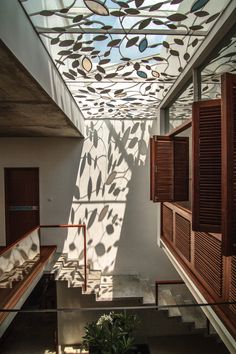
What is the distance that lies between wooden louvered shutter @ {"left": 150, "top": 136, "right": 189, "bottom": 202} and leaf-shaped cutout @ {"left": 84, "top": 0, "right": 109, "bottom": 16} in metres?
2.22

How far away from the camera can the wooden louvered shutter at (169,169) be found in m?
3.87

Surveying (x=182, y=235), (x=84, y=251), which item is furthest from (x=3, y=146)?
(x=182, y=235)

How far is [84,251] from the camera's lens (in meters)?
5.85

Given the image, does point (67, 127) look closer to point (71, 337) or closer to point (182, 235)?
point (182, 235)

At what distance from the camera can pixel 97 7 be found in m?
2.08

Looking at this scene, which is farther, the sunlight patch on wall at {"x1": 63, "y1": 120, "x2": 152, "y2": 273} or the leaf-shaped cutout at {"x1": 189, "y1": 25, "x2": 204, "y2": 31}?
the sunlight patch on wall at {"x1": 63, "y1": 120, "x2": 152, "y2": 273}

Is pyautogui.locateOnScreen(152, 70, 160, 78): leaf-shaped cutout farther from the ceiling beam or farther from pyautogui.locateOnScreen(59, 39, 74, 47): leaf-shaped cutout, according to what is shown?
pyautogui.locateOnScreen(59, 39, 74, 47): leaf-shaped cutout

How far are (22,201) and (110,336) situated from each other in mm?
3730

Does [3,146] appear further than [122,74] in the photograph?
Yes

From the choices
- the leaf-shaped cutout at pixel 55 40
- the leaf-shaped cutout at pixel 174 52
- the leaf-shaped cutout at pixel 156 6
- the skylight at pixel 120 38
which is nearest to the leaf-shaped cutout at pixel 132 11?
the skylight at pixel 120 38

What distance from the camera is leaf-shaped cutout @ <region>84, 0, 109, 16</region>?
79.7 inches

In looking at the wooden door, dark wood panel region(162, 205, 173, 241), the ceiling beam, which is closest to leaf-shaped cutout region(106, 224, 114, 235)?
dark wood panel region(162, 205, 173, 241)

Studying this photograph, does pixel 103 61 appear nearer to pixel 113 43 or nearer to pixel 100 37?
pixel 113 43

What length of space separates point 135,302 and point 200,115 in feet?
16.3
